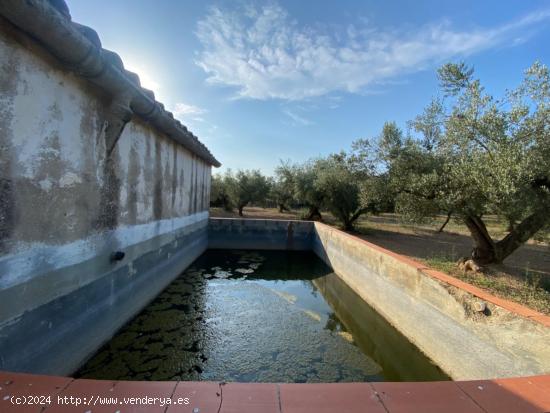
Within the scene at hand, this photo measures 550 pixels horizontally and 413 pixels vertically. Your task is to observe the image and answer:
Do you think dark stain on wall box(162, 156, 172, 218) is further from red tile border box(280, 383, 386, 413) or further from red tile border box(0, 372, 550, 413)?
red tile border box(280, 383, 386, 413)

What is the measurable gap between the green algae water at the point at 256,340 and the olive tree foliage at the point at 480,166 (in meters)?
2.95

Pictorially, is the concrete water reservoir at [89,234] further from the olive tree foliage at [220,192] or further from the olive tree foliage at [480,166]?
the olive tree foliage at [220,192]

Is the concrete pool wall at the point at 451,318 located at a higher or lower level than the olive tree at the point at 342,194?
lower

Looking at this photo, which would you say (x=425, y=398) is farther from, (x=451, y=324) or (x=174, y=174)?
(x=174, y=174)

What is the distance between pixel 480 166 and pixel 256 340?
16.4 feet

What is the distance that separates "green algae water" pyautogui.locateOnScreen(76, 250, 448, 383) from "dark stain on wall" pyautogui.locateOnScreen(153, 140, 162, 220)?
1.66 metres

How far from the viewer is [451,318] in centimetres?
329

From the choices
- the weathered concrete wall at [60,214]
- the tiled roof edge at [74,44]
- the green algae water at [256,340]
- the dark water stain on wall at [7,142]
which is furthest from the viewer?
the green algae water at [256,340]

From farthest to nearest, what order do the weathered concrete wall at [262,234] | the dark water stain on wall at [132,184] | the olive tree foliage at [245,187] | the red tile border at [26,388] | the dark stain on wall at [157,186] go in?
the olive tree foliage at [245,187] → the weathered concrete wall at [262,234] → the dark stain on wall at [157,186] → the dark water stain on wall at [132,184] → the red tile border at [26,388]

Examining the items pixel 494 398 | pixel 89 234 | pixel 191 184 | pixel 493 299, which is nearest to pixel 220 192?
pixel 191 184

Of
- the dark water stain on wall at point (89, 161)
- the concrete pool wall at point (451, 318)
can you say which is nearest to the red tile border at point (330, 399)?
the concrete pool wall at point (451, 318)

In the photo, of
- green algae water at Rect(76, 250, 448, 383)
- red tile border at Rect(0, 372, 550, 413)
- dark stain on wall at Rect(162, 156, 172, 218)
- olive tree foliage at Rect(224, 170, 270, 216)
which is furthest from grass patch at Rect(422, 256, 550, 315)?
olive tree foliage at Rect(224, 170, 270, 216)

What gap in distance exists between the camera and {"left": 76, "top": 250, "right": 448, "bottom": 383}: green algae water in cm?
323

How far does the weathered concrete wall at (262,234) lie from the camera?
428 inches
